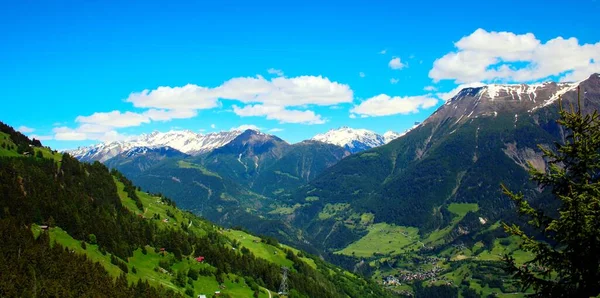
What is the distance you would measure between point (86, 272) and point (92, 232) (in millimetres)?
32043

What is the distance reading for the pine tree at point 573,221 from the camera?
24.3 meters

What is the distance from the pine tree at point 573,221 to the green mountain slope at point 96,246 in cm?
6473

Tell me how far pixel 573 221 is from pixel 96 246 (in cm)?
9942

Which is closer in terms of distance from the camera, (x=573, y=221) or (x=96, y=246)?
(x=573, y=221)

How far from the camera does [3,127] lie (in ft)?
498

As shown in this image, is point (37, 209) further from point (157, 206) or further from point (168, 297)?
point (157, 206)

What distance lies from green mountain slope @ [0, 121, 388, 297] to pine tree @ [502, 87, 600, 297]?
64.7 m

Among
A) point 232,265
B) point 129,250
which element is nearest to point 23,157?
point 129,250

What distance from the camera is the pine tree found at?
2427 centimetres

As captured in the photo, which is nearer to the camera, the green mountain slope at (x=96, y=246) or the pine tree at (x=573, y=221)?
the pine tree at (x=573, y=221)

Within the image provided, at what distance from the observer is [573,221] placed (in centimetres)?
2431

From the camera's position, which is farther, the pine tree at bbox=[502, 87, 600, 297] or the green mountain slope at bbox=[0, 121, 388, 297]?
the green mountain slope at bbox=[0, 121, 388, 297]

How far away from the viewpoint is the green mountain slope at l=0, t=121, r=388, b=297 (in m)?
70.9

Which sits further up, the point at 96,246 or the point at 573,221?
the point at 573,221
